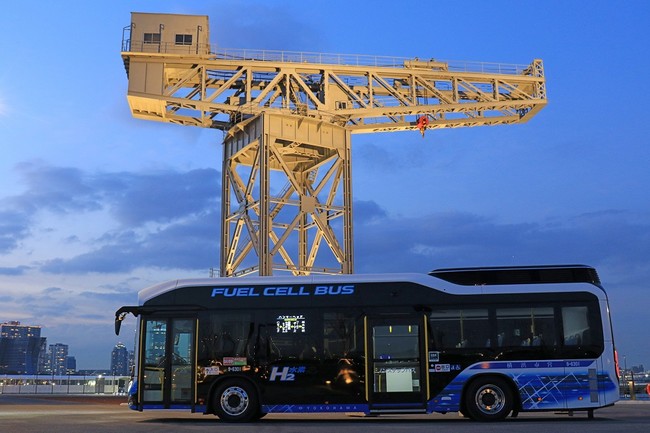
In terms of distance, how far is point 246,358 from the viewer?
16531 millimetres

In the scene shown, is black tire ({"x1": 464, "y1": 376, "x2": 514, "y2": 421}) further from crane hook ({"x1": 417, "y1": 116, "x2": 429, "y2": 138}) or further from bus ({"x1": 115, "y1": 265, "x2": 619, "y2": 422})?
crane hook ({"x1": 417, "y1": 116, "x2": 429, "y2": 138})

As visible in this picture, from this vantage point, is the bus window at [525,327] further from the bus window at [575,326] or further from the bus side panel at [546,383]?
the bus side panel at [546,383]

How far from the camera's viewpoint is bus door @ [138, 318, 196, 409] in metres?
16.4

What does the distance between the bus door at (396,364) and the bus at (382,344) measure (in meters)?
0.02

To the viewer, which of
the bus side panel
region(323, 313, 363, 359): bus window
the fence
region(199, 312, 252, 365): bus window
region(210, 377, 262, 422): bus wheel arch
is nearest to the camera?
the bus side panel

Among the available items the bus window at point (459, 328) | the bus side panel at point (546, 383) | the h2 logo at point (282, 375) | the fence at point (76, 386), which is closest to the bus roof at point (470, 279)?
the bus window at point (459, 328)

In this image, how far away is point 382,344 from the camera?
16297mm

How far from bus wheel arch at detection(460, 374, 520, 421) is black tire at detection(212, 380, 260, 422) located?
15.4 feet

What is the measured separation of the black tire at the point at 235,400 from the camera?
53.8 feet

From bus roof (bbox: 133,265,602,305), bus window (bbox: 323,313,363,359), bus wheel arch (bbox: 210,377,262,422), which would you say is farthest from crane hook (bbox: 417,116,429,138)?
bus wheel arch (bbox: 210,377,262,422)

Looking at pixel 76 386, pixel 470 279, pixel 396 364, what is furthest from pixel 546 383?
pixel 76 386

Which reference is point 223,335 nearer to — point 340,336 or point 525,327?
point 340,336

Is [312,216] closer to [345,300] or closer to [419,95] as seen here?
[419,95]

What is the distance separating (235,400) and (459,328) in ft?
17.4
